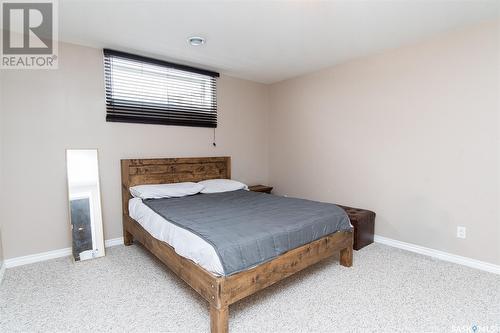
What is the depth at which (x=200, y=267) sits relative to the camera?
1.78 metres

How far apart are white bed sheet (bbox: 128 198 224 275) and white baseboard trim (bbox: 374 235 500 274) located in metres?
2.50

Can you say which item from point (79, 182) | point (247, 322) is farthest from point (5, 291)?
point (247, 322)

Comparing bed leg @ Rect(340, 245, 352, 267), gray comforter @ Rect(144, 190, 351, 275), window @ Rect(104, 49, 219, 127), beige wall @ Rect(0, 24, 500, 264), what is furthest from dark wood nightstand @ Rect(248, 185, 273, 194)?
bed leg @ Rect(340, 245, 352, 267)

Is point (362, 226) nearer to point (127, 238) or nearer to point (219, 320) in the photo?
point (219, 320)

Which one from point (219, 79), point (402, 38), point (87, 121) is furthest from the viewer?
point (219, 79)

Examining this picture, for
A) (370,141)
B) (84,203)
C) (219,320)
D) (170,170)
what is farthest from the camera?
(170,170)

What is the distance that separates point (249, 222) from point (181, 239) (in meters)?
0.55

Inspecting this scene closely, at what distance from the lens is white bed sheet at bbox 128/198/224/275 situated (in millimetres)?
1689

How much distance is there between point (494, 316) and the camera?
187cm

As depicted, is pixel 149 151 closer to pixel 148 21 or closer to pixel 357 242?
pixel 148 21

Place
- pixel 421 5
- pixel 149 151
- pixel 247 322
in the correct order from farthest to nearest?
pixel 149 151
pixel 421 5
pixel 247 322

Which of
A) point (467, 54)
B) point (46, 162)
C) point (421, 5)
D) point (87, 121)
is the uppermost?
point (421, 5)

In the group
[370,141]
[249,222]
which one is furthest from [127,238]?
[370,141]

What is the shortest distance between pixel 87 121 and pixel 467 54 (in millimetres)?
4076
